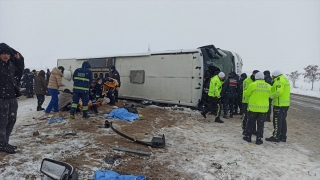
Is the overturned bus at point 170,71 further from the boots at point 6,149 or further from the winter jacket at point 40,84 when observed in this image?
the boots at point 6,149

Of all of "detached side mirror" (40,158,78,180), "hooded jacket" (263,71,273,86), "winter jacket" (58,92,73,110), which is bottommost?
"detached side mirror" (40,158,78,180)

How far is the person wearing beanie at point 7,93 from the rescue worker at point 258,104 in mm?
5118

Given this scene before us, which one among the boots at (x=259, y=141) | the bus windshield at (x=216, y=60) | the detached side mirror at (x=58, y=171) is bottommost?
the boots at (x=259, y=141)

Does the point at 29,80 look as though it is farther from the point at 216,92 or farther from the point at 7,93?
the point at 216,92

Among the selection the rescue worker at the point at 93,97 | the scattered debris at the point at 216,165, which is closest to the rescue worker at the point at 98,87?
the rescue worker at the point at 93,97

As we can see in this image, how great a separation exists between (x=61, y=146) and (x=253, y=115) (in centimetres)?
448

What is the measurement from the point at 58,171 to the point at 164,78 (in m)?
6.79

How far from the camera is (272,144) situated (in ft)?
18.7

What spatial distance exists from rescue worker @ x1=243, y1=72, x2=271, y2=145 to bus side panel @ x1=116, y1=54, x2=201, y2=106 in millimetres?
3123

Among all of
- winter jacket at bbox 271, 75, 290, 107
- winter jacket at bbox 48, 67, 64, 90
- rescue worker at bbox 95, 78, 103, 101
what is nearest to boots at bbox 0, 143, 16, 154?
winter jacket at bbox 48, 67, 64, 90

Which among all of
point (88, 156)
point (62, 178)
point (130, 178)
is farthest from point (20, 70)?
point (130, 178)

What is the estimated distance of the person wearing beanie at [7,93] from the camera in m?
4.02

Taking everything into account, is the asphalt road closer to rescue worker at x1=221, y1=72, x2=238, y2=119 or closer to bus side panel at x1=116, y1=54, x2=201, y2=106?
rescue worker at x1=221, y1=72, x2=238, y2=119

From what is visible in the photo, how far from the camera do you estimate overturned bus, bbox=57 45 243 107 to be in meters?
8.86
